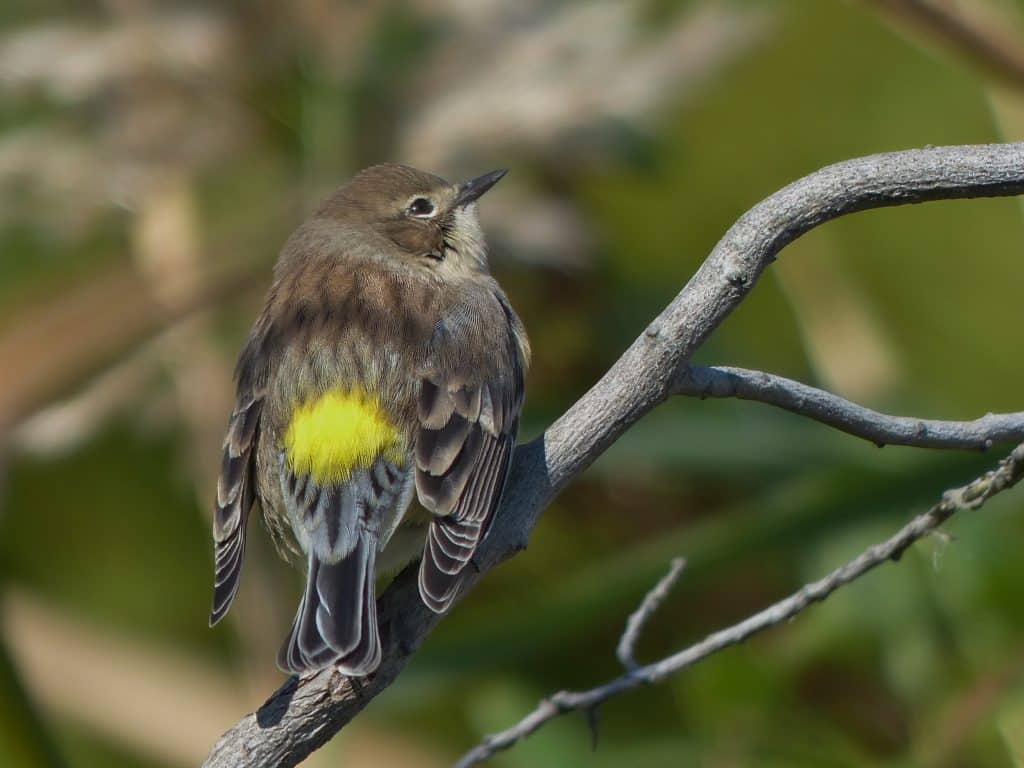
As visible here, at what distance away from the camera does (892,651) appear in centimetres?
379

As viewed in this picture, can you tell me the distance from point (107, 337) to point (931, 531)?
1815 mm

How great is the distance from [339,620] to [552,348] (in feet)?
7.67

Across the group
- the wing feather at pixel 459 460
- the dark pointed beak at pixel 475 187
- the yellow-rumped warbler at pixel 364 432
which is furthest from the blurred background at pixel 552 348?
the wing feather at pixel 459 460

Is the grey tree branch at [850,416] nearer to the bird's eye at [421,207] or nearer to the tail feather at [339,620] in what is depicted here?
the tail feather at [339,620]

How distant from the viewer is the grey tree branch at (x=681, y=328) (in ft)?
6.62

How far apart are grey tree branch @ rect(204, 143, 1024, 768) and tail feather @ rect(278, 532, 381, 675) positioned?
28mm

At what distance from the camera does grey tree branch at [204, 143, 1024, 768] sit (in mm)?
2018

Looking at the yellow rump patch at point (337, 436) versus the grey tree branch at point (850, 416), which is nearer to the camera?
the grey tree branch at point (850, 416)

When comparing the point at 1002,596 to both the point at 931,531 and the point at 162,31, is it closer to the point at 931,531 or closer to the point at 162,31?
the point at 931,531

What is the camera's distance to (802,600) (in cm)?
221

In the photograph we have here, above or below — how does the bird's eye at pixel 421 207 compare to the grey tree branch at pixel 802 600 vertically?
above

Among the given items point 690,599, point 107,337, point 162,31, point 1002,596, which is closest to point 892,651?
point 1002,596

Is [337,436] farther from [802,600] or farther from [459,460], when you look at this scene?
[802,600]

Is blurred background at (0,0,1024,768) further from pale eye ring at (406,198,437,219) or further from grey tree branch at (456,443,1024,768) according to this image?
grey tree branch at (456,443,1024,768)
